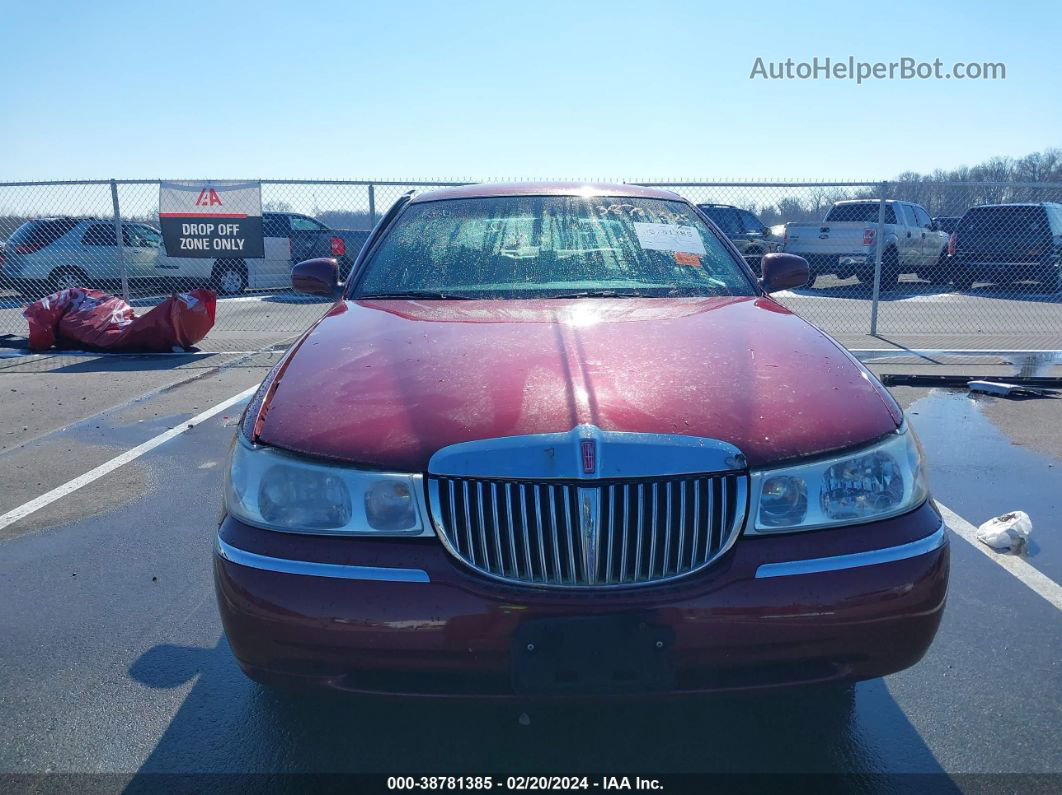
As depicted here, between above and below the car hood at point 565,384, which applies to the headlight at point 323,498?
below

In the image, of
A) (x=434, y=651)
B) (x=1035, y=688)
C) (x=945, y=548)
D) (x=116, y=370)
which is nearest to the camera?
(x=434, y=651)

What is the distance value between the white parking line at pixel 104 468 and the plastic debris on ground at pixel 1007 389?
6.18 meters

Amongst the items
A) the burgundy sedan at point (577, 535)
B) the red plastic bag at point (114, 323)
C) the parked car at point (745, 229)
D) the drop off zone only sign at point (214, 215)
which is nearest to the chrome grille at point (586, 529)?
the burgundy sedan at point (577, 535)

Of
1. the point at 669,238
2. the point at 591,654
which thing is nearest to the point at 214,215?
the point at 669,238

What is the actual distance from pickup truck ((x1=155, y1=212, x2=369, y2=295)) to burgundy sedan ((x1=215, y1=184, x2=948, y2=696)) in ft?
42.7

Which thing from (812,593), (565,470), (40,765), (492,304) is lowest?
(40,765)

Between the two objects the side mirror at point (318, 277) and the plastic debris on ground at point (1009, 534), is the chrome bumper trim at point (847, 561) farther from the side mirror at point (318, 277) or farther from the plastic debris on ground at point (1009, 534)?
the side mirror at point (318, 277)

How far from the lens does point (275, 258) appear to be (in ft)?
49.0

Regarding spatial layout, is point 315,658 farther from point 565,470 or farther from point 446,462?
point 565,470

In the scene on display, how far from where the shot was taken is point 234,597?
2.05m

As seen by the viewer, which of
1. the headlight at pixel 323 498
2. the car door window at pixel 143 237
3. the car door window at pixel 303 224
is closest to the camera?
the headlight at pixel 323 498

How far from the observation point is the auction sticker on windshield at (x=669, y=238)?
365 centimetres

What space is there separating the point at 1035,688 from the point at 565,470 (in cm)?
186

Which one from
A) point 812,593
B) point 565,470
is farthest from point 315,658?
point 812,593
